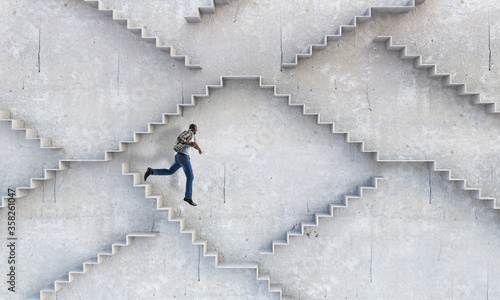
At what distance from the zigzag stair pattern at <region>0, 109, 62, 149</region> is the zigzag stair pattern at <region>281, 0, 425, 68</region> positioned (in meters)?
4.57

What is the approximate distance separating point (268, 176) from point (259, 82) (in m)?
1.76

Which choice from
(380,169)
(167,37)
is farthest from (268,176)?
(167,37)

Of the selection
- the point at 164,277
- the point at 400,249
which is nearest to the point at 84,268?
the point at 164,277

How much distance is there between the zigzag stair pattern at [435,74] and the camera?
5219 millimetres

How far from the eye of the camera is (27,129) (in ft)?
17.4

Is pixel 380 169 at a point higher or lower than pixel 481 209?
higher

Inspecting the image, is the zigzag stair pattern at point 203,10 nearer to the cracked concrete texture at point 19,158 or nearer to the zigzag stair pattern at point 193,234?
the zigzag stair pattern at point 193,234

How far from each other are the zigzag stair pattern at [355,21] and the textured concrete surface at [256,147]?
15 cm

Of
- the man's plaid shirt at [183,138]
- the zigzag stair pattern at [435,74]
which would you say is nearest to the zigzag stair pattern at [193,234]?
the man's plaid shirt at [183,138]

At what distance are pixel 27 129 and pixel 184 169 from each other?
2.94 meters

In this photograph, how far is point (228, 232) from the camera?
18.6 feet

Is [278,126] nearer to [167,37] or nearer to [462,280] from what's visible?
[167,37]

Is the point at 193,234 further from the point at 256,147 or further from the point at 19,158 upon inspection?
the point at 19,158

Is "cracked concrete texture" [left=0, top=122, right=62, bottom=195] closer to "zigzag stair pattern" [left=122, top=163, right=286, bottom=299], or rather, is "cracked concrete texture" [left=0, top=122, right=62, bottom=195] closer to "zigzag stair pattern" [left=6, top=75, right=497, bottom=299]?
"zigzag stair pattern" [left=6, top=75, right=497, bottom=299]
